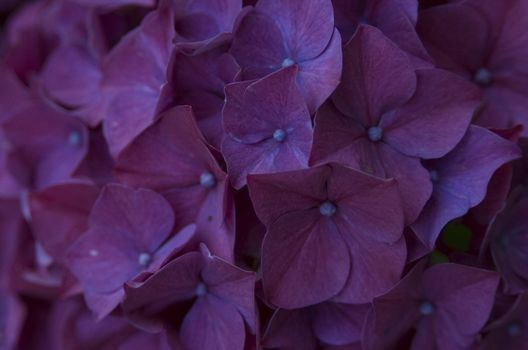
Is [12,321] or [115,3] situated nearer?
[115,3]

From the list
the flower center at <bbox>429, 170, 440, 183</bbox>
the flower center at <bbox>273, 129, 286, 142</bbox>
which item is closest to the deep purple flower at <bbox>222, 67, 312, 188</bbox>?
the flower center at <bbox>273, 129, 286, 142</bbox>

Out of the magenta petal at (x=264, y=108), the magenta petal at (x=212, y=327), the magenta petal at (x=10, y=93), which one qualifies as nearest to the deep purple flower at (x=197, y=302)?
the magenta petal at (x=212, y=327)

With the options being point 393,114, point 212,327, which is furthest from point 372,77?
point 212,327

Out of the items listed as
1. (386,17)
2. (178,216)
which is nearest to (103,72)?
(178,216)

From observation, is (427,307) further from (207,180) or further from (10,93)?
(10,93)

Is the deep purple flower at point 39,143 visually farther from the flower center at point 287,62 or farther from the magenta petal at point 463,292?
the magenta petal at point 463,292

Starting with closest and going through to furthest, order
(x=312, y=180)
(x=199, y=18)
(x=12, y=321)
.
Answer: (x=312, y=180)
(x=199, y=18)
(x=12, y=321)

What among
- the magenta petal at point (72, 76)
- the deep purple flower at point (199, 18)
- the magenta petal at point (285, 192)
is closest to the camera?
the magenta petal at point (285, 192)

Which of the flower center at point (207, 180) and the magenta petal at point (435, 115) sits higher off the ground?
the magenta petal at point (435, 115)
